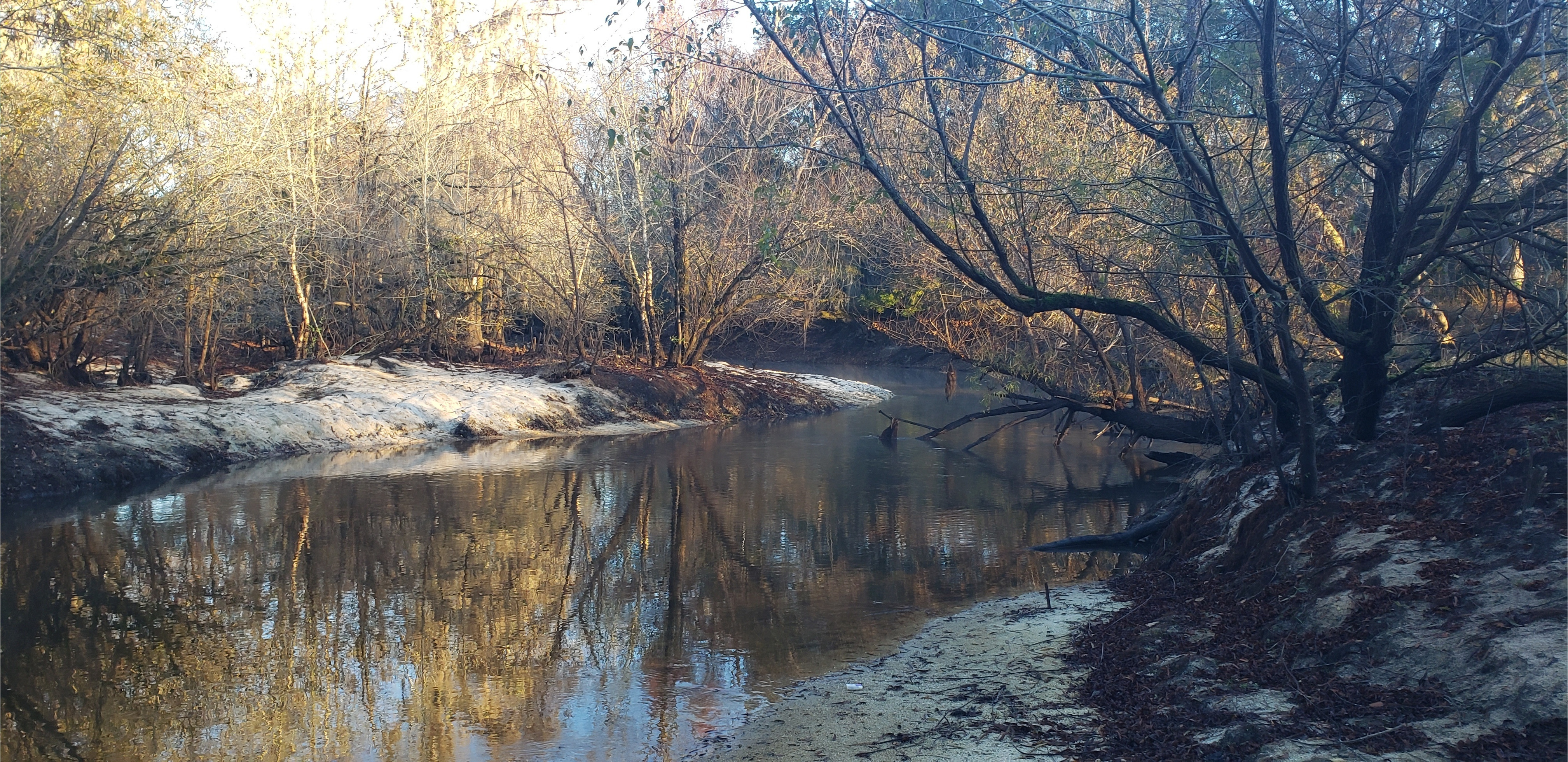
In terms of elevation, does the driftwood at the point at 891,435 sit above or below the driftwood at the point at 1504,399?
below

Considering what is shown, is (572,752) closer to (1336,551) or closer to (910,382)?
(1336,551)

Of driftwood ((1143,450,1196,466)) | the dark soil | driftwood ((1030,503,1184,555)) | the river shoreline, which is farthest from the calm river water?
the dark soil

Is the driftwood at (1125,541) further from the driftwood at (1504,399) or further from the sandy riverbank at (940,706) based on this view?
the sandy riverbank at (940,706)

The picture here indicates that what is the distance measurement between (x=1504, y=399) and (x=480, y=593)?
7.33 m

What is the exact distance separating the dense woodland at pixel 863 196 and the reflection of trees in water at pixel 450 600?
9.07 ft

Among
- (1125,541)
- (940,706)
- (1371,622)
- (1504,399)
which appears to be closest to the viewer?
(1371,622)

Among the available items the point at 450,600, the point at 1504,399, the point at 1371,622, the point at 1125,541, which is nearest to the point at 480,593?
the point at 450,600

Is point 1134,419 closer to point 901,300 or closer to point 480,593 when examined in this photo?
point 901,300

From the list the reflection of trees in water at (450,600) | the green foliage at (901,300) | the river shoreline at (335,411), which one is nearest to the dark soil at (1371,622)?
the reflection of trees in water at (450,600)

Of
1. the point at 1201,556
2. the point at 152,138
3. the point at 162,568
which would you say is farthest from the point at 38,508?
the point at 1201,556

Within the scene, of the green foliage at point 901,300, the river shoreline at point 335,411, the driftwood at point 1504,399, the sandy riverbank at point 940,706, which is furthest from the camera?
the green foliage at point 901,300

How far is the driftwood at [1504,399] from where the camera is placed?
687 cm

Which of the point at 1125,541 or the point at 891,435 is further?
the point at 891,435

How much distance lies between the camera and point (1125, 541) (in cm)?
1028
